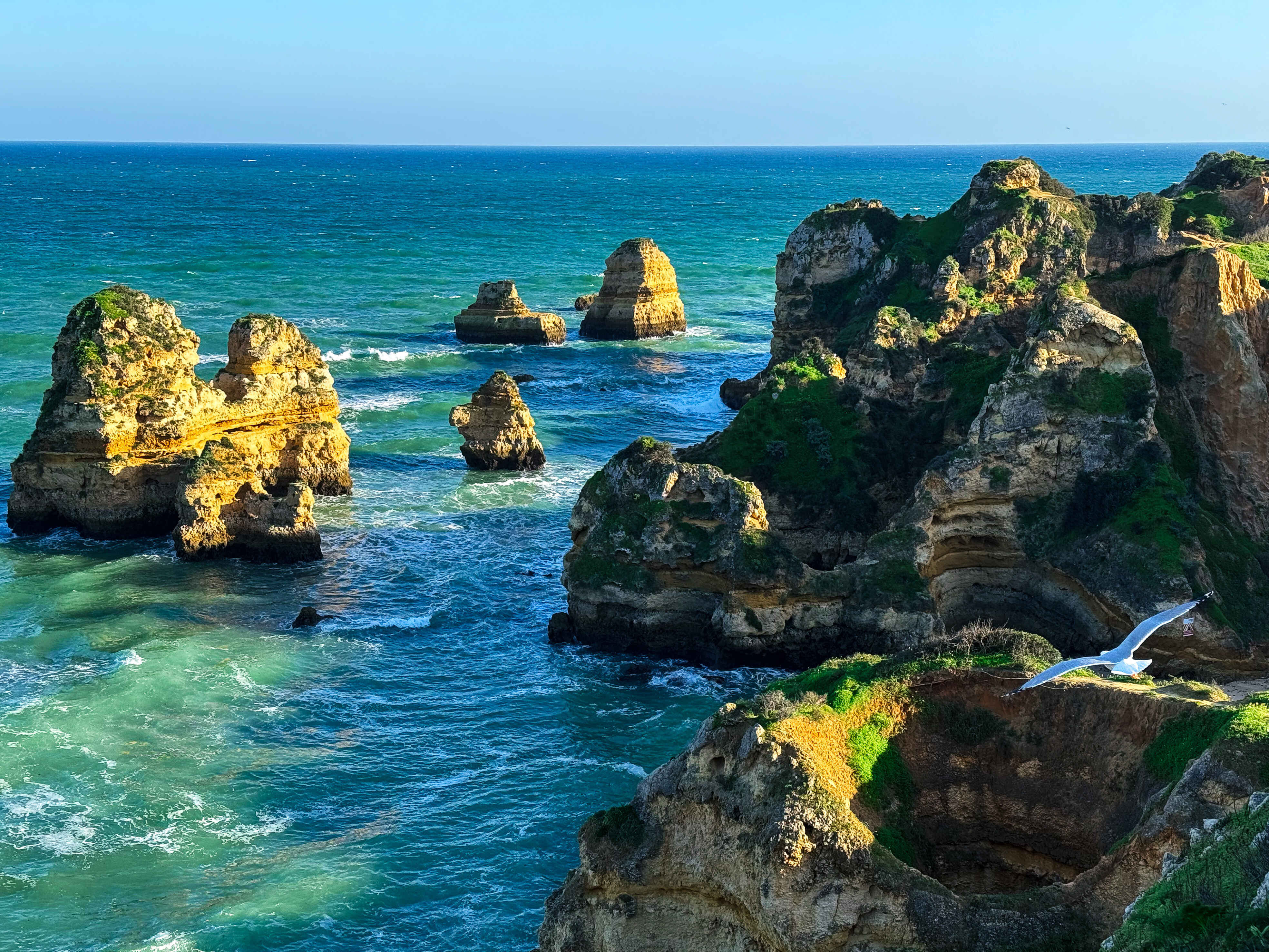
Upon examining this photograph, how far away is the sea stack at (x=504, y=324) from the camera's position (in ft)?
275

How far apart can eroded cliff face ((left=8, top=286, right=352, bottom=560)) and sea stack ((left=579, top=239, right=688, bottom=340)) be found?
130 ft

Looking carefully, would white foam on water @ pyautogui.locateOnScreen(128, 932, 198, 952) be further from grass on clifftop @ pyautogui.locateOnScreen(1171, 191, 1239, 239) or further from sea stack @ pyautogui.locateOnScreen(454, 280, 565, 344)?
sea stack @ pyautogui.locateOnScreen(454, 280, 565, 344)

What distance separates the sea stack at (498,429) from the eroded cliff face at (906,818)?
31481 mm

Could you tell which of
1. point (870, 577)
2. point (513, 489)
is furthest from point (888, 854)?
point (513, 489)

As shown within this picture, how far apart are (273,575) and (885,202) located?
6320 inches

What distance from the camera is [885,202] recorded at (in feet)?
630

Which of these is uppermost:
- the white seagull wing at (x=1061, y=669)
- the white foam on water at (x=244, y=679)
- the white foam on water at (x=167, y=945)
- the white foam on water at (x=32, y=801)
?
the white seagull wing at (x=1061, y=669)

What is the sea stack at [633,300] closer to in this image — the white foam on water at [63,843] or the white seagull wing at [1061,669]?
the white foam on water at [63,843]

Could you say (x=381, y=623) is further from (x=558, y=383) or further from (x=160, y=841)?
(x=558, y=383)

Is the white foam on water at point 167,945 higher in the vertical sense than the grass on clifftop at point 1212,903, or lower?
lower

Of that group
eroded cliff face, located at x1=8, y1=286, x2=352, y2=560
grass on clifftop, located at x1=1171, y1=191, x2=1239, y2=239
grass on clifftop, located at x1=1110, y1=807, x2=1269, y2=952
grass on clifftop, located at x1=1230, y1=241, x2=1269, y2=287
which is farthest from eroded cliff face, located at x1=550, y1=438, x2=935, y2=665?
grass on clifftop, located at x1=1171, y1=191, x2=1239, y2=239

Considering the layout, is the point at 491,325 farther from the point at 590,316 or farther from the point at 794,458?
the point at 794,458

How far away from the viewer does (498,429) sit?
5419cm

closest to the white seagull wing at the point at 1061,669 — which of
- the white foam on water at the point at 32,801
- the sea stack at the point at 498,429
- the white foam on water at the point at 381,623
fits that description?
the white foam on water at the point at 32,801
